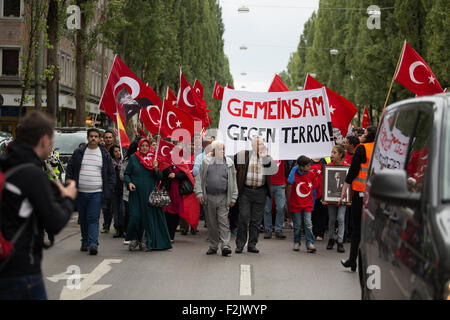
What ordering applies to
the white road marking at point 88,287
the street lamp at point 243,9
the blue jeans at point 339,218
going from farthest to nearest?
the street lamp at point 243,9 < the blue jeans at point 339,218 < the white road marking at point 88,287

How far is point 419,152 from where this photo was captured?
4.88 m

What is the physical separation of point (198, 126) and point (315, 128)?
250 centimetres

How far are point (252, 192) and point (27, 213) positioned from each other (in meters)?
7.46

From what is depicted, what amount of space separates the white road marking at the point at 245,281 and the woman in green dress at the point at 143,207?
196 cm

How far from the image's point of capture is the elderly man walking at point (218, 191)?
11.5 meters

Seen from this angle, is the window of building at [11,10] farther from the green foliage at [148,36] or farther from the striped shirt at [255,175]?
the striped shirt at [255,175]

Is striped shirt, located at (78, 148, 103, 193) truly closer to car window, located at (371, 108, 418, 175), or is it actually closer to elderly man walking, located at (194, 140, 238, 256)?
elderly man walking, located at (194, 140, 238, 256)

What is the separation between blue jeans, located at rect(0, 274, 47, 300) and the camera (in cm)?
433

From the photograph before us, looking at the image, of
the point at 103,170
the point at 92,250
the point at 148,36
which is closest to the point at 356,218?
the point at 92,250

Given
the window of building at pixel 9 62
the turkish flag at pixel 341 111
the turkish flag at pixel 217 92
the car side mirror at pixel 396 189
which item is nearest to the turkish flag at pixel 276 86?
the turkish flag at pixel 341 111

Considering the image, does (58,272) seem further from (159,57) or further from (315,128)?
(159,57)

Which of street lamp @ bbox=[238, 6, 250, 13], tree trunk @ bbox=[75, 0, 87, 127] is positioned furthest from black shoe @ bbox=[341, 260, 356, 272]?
street lamp @ bbox=[238, 6, 250, 13]

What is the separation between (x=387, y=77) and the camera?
39312 mm

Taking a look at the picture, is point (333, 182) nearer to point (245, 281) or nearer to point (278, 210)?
point (278, 210)
